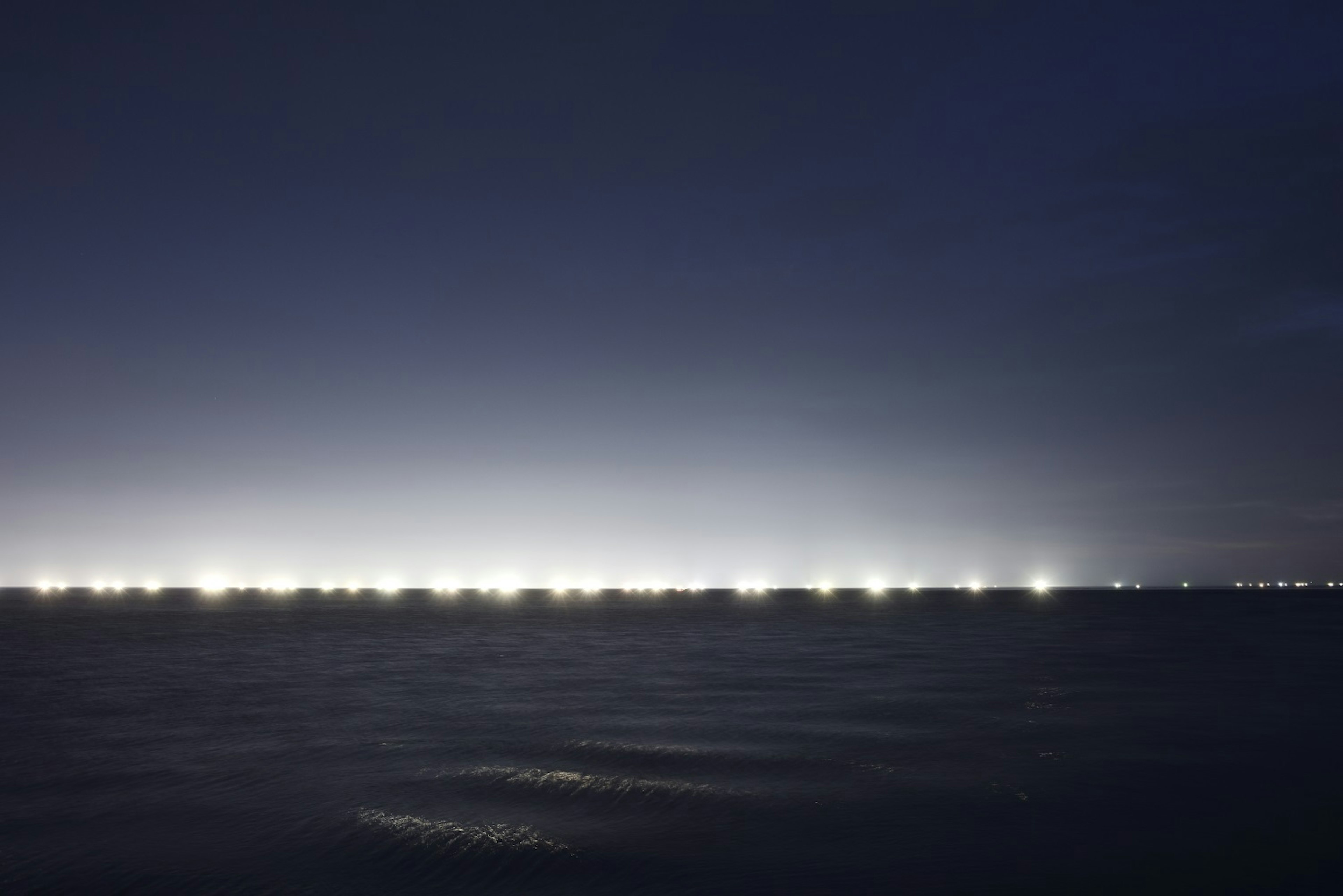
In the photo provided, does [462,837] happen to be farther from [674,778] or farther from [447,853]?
[674,778]

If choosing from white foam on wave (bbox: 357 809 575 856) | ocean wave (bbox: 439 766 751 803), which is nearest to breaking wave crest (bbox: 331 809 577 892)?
white foam on wave (bbox: 357 809 575 856)

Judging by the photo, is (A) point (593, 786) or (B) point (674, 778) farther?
(B) point (674, 778)

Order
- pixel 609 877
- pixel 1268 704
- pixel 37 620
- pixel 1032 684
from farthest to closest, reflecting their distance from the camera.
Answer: pixel 37 620, pixel 1032 684, pixel 1268 704, pixel 609 877

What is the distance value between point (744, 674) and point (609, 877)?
1048 inches

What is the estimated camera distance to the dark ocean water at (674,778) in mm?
12070

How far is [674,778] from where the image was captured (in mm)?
17016

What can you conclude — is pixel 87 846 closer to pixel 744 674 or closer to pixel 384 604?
pixel 744 674

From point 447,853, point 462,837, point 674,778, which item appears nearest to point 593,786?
point 674,778

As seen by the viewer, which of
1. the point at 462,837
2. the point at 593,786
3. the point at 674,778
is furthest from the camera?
the point at 674,778

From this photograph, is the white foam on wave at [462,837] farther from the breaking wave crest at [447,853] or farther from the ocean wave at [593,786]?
the ocean wave at [593,786]

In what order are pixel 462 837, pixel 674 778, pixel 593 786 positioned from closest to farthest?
pixel 462 837 < pixel 593 786 < pixel 674 778

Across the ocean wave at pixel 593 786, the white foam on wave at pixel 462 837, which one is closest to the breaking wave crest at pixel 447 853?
the white foam on wave at pixel 462 837

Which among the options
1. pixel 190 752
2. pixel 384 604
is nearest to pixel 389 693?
pixel 190 752

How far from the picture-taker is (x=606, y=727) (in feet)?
76.3
